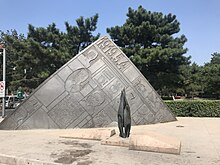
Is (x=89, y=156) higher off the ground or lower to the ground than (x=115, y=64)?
lower

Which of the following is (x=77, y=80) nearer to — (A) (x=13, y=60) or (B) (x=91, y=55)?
(B) (x=91, y=55)

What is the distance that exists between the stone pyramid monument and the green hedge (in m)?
5.75

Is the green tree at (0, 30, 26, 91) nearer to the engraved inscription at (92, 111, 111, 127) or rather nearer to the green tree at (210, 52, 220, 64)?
the engraved inscription at (92, 111, 111, 127)

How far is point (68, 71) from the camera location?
507 inches

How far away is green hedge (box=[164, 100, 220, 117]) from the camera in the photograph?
19250 mm

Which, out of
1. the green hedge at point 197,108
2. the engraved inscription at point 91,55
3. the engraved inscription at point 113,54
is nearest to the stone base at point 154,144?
the engraved inscription at point 91,55

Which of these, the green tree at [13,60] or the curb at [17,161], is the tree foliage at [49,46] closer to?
the green tree at [13,60]

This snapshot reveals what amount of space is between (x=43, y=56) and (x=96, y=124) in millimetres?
13849

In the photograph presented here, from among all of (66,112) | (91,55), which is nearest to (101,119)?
(66,112)

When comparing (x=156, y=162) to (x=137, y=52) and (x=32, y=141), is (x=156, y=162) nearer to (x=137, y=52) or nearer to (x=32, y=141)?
(x=32, y=141)

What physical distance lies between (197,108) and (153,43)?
7.91m

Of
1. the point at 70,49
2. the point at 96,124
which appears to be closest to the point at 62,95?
the point at 96,124

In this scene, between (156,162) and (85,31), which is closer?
(156,162)

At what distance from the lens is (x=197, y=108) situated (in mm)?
19500
